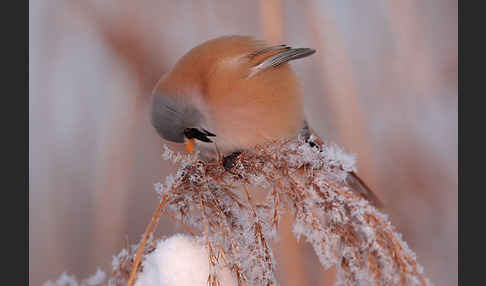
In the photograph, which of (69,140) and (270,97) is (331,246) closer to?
(270,97)

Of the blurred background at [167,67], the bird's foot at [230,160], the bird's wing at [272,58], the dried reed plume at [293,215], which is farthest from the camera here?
the blurred background at [167,67]

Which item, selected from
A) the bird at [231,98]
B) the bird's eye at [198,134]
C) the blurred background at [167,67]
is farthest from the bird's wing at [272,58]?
the blurred background at [167,67]

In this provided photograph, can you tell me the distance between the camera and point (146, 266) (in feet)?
1.88

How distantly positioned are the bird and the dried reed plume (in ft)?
0.90

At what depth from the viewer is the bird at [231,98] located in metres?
0.88

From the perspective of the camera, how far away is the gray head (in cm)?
85

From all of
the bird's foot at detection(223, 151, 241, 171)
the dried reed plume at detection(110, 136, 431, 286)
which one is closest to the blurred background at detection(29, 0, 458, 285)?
the bird's foot at detection(223, 151, 241, 171)

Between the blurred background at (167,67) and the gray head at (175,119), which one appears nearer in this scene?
the gray head at (175,119)

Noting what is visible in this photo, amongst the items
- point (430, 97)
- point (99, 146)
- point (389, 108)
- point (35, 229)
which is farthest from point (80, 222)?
point (430, 97)

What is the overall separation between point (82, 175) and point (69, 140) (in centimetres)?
13

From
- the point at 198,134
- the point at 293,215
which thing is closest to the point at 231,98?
the point at 198,134

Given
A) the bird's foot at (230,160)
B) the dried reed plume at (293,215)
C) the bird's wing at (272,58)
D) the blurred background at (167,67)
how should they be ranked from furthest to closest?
the blurred background at (167,67), the bird's wing at (272,58), the bird's foot at (230,160), the dried reed plume at (293,215)

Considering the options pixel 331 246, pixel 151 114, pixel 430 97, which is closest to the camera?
pixel 331 246

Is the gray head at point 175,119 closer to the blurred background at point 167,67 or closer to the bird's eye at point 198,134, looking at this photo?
the bird's eye at point 198,134
